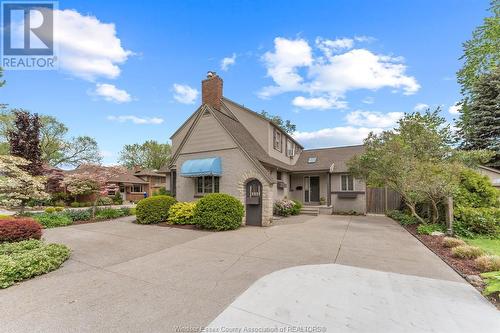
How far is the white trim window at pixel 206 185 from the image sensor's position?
14.2 m

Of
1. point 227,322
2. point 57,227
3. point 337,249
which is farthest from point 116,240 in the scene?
point 337,249

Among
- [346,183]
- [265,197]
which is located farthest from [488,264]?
[346,183]

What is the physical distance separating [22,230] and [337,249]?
10191 mm

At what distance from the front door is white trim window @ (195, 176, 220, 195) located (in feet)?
29.9

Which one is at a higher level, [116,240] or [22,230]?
[22,230]

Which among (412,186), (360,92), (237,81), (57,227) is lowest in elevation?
(57,227)

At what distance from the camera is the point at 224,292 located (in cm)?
450

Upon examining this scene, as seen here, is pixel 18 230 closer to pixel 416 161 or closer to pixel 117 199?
pixel 416 161

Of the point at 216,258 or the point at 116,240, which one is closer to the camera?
the point at 216,258

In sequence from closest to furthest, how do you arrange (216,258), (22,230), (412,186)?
(216,258), (22,230), (412,186)

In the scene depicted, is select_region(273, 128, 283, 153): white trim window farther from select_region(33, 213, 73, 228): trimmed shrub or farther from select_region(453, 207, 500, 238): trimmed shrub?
select_region(33, 213, 73, 228): trimmed shrub

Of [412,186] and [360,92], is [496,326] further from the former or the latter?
[360,92]

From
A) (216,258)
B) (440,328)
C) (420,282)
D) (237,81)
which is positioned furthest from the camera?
(237,81)

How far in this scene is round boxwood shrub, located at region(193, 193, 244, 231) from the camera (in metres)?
11.0
